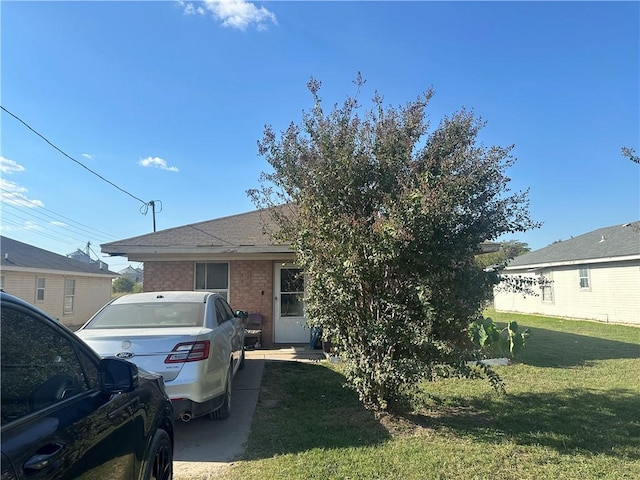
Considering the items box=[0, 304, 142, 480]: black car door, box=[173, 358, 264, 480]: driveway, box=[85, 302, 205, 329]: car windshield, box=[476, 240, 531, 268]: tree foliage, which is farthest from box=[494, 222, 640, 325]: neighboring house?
box=[0, 304, 142, 480]: black car door

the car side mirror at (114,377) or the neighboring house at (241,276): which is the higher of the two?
the neighboring house at (241,276)

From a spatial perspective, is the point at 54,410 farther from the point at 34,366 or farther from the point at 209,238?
the point at 209,238

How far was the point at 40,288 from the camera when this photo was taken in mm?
19281

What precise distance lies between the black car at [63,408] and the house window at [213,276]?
875 cm

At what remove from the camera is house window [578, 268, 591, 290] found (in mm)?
21109

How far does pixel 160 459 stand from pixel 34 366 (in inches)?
59.5

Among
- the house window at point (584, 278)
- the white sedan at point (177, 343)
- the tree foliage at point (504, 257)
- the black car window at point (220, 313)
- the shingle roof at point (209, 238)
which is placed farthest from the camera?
the house window at point (584, 278)

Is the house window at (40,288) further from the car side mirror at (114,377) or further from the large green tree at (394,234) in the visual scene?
the car side mirror at (114,377)

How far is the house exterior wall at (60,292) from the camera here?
1794 centimetres

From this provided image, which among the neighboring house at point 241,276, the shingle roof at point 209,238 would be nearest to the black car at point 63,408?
the shingle roof at point 209,238

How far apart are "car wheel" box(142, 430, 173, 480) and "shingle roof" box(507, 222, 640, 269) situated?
15528mm

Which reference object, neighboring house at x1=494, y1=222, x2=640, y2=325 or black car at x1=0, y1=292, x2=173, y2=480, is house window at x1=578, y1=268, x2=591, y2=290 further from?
black car at x1=0, y1=292, x2=173, y2=480

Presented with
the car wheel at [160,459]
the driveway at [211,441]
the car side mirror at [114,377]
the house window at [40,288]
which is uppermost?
the house window at [40,288]

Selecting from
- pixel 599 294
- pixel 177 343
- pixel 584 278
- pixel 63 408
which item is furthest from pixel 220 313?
pixel 584 278
